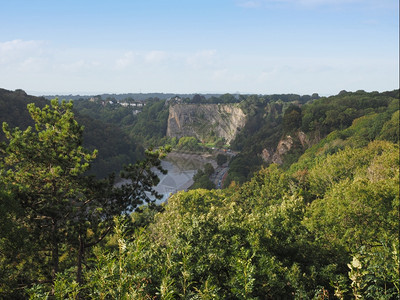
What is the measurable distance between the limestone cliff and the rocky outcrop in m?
71.2

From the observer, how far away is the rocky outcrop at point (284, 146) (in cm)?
8616

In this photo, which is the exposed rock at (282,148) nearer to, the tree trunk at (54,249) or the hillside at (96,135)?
the hillside at (96,135)

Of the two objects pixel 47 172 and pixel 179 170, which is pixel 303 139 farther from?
pixel 47 172

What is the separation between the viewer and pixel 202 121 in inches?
7382

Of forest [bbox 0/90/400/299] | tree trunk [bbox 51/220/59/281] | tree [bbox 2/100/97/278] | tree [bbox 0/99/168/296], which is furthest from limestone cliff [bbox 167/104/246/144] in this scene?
tree trunk [bbox 51/220/59/281]

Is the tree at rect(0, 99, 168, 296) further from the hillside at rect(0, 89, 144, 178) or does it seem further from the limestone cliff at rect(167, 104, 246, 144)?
the limestone cliff at rect(167, 104, 246, 144)

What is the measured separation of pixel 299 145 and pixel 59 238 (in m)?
82.3

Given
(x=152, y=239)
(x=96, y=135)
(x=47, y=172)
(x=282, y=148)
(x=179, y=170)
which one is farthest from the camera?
(x=179, y=170)

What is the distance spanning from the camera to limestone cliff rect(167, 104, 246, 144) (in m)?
174

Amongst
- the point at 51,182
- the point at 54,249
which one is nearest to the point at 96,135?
the point at 51,182

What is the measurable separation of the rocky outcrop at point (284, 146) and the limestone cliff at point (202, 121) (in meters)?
71.2

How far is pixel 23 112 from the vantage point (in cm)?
8319

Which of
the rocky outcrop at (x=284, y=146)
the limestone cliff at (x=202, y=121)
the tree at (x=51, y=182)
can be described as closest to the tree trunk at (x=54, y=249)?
the tree at (x=51, y=182)

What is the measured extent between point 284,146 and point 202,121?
10010 centimetres
